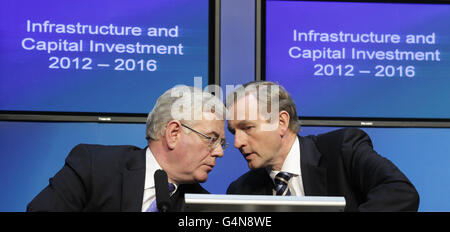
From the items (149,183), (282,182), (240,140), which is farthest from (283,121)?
(149,183)

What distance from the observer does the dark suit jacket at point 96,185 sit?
255 centimetres

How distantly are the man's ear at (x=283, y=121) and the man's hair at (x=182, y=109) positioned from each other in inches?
17.1

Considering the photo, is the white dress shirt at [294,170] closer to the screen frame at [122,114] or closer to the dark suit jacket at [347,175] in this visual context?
the dark suit jacket at [347,175]

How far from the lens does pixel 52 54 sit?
3.85 metres

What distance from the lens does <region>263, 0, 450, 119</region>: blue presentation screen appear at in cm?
401

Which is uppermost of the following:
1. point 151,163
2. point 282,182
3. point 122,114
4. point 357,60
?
point 357,60

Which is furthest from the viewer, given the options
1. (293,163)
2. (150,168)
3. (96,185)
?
(293,163)

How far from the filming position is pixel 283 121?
10.8 feet

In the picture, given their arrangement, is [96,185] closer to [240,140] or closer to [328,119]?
[240,140]

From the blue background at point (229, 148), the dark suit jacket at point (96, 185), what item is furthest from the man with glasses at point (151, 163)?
the blue background at point (229, 148)

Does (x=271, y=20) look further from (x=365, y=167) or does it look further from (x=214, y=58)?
(x=365, y=167)

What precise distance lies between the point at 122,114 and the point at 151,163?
116 cm

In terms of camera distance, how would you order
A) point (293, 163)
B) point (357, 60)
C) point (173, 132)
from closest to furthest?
point (173, 132)
point (293, 163)
point (357, 60)
